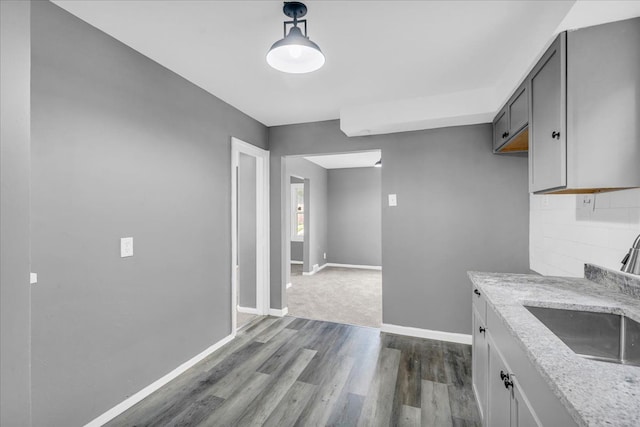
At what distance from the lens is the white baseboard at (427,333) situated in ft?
10.2

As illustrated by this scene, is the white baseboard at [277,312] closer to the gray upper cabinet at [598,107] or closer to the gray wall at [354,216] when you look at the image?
the gray upper cabinet at [598,107]

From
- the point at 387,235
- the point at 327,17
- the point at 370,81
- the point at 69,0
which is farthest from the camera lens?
the point at 387,235

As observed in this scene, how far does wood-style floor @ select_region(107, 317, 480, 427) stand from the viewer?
197 centimetres

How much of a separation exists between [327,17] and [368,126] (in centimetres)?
150

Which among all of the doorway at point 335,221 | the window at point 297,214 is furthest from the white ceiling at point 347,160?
the window at point 297,214

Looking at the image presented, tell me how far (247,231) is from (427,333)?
2520 mm

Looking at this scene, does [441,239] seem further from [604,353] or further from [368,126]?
[604,353]

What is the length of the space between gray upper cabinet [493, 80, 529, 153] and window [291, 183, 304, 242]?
494cm

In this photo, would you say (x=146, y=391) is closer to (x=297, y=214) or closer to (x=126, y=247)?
(x=126, y=247)

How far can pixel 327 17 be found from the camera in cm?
175

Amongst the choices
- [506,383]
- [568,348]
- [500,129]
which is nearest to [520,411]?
[506,383]

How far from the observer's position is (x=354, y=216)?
23.1 feet

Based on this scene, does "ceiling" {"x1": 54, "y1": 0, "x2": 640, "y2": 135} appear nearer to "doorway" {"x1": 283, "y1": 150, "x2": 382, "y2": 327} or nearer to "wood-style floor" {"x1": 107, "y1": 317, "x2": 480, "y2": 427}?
"wood-style floor" {"x1": 107, "y1": 317, "x2": 480, "y2": 427}

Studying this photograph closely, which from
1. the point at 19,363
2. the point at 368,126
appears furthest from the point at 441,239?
the point at 19,363
